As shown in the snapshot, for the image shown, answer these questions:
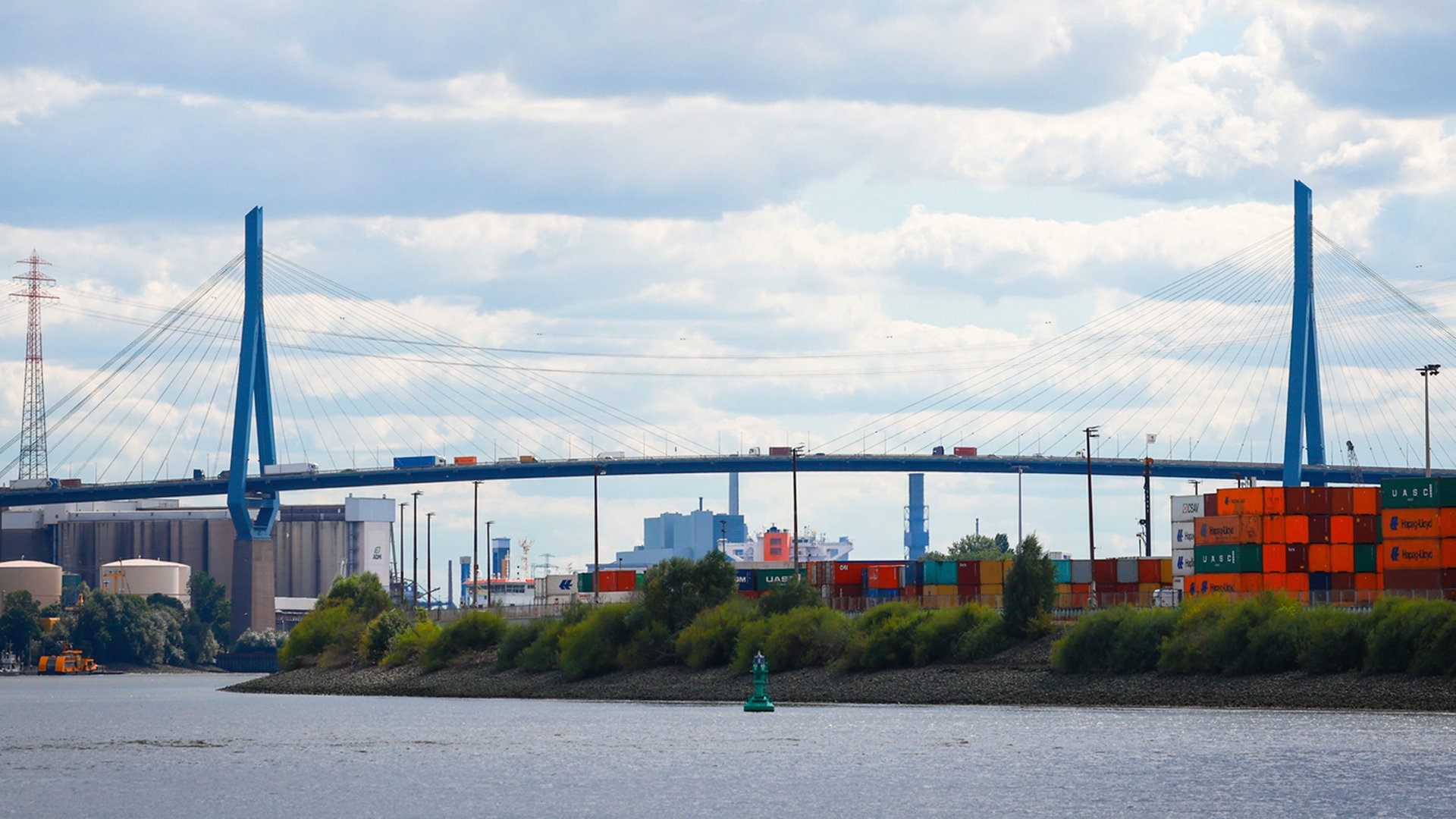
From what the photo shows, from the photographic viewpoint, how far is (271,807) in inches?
1779

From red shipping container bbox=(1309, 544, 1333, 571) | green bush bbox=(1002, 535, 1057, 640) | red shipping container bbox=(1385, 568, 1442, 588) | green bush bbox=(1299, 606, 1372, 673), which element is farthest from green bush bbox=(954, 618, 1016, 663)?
red shipping container bbox=(1385, 568, 1442, 588)

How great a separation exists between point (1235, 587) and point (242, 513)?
84.5m

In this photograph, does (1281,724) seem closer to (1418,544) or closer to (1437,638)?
(1437,638)

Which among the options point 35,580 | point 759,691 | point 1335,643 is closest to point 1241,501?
point 1335,643

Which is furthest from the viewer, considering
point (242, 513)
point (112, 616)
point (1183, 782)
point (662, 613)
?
point (112, 616)

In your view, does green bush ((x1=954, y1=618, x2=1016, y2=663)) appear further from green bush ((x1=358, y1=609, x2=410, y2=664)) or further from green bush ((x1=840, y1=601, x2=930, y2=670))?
green bush ((x1=358, y1=609, x2=410, y2=664))

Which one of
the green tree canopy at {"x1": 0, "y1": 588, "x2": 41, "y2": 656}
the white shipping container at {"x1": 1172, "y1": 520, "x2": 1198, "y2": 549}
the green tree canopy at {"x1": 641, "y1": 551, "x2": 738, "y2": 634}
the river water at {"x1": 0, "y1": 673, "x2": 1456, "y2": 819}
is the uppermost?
the white shipping container at {"x1": 1172, "y1": 520, "x2": 1198, "y2": 549}

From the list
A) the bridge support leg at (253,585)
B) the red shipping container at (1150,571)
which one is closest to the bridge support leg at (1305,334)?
→ the red shipping container at (1150,571)

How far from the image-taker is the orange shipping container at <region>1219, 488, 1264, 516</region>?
249 ft

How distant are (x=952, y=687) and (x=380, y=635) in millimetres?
38552

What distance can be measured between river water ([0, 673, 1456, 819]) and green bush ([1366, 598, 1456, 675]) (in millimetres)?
2221

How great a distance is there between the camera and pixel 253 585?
532 feet

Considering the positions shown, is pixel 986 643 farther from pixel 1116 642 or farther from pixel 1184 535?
pixel 1184 535

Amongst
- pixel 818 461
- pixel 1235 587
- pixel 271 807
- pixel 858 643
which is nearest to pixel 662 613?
pixel 858 643
